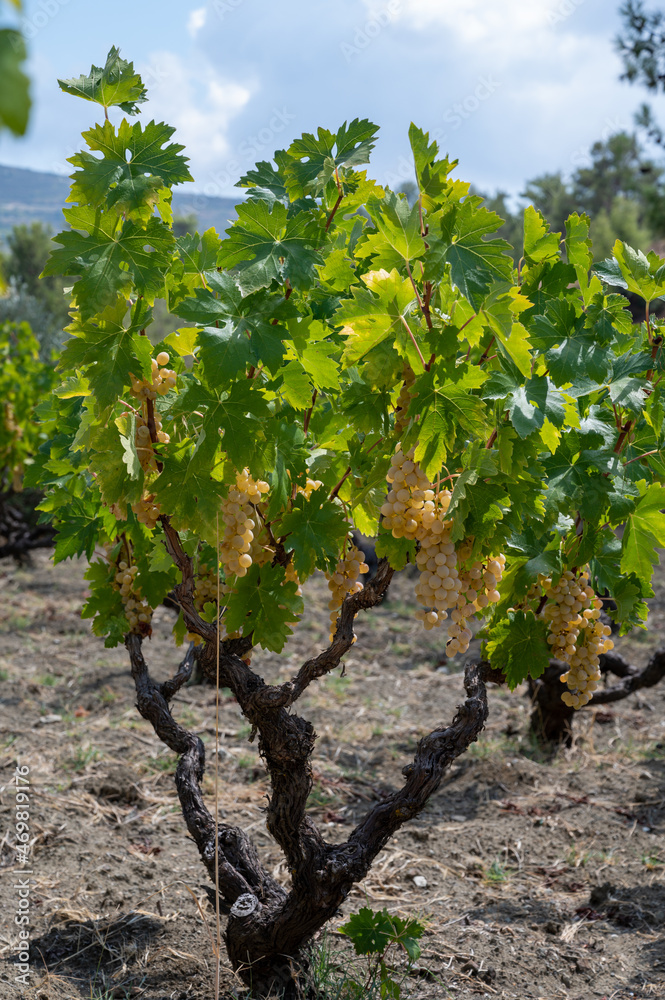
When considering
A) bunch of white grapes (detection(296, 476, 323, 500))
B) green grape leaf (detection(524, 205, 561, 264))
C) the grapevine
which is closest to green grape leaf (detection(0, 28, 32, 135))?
the grapevine

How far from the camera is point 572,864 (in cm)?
323

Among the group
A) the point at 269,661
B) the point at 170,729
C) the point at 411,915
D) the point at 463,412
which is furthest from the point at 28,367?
the point at 463,412

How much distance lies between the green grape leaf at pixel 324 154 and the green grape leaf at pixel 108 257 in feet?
1.46

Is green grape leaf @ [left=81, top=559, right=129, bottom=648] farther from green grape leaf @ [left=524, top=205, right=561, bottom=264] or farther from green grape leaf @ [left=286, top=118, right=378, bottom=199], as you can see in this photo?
green grape leaf @ [left=524, top=205, right=561, bottom=264]

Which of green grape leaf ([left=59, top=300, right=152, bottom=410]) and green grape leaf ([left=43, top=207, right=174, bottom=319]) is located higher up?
green grape leaf ([left=43, top=207, right=174, bottom=319])

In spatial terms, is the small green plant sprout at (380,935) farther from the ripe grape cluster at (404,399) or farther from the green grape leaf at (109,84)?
the green grape leaf at (109,84)

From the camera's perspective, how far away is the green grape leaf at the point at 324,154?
194 centimetres

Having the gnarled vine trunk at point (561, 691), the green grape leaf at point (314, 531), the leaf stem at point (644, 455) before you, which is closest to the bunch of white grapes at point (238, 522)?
the green grape leaf at point (314, 531)

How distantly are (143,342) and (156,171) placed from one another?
38cm

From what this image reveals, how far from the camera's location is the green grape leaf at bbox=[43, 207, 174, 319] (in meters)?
1.62

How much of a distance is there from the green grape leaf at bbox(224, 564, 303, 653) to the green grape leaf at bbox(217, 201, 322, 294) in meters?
0.73

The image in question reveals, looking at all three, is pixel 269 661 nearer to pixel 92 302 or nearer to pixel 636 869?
pixel 636 869

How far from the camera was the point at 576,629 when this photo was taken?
217 centimetres

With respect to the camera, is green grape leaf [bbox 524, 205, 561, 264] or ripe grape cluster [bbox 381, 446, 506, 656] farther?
green grape leaf [bbox 524, 205, 561, 264]
